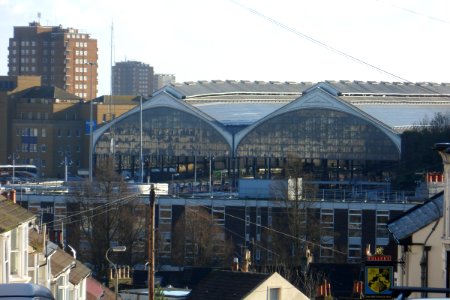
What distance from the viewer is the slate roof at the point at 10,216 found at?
20.5 m

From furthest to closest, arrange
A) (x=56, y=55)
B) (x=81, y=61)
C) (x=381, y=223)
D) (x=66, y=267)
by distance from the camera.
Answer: (x=81, y=61)
(x=56, y=55)
(x=381, y=223)
(x=66, y=267)

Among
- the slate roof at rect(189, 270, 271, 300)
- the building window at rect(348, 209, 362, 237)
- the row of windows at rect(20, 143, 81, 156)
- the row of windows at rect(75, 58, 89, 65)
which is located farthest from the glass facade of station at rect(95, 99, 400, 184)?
the slate roof at rect(189, 270, 271, 300)

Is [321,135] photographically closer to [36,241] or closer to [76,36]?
[76,36]

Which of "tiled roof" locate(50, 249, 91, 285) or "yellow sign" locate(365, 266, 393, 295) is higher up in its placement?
"yellow sign" locate(365, 266, 393, 295)

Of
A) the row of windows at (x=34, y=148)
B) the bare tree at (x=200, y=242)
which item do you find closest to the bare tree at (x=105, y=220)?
the bare tree at (x=200, y=242)

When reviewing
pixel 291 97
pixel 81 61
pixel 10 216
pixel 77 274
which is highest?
pixel 81 61

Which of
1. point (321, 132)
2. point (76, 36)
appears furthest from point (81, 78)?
point (321, 132)

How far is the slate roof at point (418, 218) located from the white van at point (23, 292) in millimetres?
7177

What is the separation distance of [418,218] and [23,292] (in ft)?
27.7

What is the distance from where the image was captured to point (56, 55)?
172625 mm

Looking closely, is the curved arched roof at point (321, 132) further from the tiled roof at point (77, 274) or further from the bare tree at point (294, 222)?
the tiled roof at point (77, 274)

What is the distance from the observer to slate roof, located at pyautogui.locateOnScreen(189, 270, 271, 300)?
109 feet

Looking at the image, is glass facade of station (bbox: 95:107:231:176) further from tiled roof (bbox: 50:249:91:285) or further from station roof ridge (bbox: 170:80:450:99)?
tiled roof (bbox: 50:249:91:285)

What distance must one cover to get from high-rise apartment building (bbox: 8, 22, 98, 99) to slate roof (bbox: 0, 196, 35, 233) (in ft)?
484
